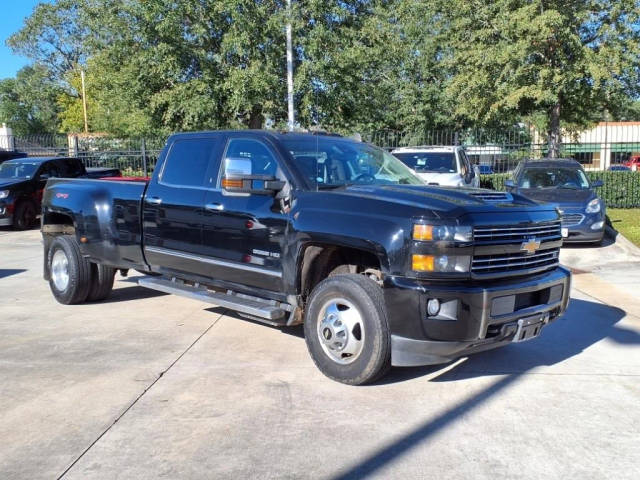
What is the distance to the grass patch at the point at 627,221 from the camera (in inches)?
509

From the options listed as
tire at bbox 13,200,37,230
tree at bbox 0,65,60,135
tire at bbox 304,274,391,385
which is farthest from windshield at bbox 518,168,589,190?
tree at bbox 0,65,60,135

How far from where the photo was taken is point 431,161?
14555mm

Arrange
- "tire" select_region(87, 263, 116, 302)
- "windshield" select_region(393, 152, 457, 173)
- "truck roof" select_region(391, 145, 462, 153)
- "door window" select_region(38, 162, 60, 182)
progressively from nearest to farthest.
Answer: "tire" select_region(87, 263, 116, 302), "windshield" select_region(393, 152, 457, 173), "truck roof" select_region(391, 145, 462, 153), "door window" select_region(38, 162, 60, 182)

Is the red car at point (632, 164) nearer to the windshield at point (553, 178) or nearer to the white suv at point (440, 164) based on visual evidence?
the windshield at point (553, 178)

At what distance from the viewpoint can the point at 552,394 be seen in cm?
460

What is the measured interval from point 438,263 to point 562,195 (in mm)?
9335

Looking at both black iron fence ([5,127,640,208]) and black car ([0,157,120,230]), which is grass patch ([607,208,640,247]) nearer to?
black iron fence ([5,127,640,208])

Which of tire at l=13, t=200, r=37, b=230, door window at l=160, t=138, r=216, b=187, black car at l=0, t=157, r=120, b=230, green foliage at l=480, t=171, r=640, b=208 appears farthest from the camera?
green foliage at l=480, t=171, r=640, b=208

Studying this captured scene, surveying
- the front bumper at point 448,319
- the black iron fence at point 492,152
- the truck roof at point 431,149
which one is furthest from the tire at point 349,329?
the black iron fence at point 492,152

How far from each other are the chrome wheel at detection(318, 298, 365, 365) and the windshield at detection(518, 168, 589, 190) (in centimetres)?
1005

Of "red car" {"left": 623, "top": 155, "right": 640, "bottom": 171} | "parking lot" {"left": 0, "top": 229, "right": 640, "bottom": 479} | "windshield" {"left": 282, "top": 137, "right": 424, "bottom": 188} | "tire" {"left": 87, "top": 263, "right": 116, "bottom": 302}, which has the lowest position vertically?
"parking lot" {"left": 0, "top": 229, "right": 640, "bottom": 479}

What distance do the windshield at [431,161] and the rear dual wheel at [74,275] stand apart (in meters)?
8.71

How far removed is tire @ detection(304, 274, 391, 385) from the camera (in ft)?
14.5

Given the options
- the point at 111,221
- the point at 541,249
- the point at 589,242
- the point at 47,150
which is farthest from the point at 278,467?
the point at 47,150
